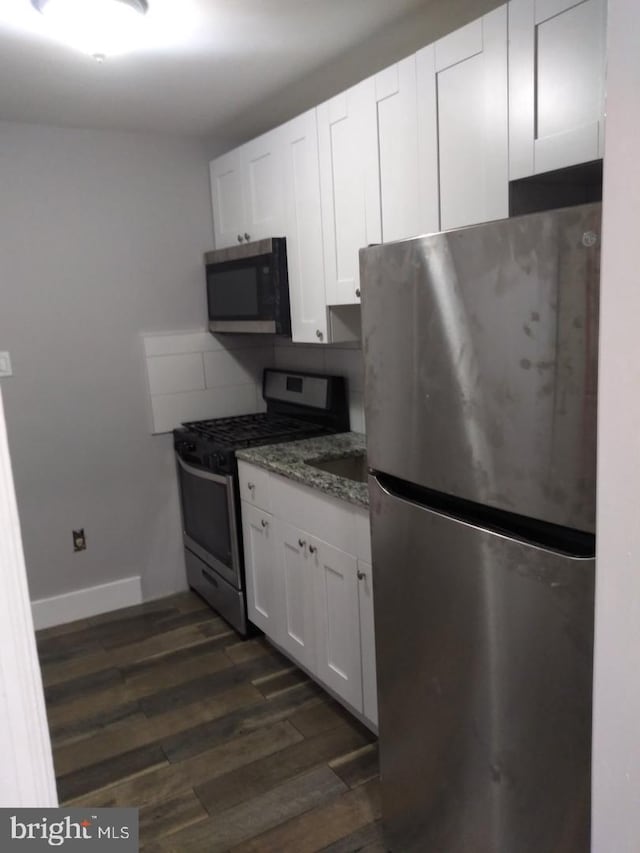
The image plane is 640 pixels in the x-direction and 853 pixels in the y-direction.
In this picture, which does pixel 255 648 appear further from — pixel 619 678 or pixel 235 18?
pixel 235 18

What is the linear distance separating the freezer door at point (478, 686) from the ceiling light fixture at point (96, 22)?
141 cm

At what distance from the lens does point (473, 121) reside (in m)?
1.71

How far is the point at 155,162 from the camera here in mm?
3123

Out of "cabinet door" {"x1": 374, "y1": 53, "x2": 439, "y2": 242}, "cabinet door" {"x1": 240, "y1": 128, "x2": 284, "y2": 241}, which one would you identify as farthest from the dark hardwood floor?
"cabinet door" {"x1": 240, "y1": 128, "x2": 284, "y2": 241}

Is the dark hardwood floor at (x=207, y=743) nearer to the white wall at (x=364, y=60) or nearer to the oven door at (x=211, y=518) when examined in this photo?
the oven door at (x=211, y=518)

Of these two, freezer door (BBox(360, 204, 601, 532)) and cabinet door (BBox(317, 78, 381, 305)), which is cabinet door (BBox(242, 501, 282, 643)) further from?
freezer door (BBox(360, 204, 601, 532))

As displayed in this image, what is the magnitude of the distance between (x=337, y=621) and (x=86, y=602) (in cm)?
157

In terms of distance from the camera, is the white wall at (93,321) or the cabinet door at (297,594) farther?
the white wall at (93,321)

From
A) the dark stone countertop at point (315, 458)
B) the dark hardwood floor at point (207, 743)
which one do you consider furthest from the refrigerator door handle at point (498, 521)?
the dark hardwood floor at point (207, 743)

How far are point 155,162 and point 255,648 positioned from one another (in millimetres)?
2288

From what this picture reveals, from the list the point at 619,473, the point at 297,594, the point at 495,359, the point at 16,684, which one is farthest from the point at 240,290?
the point at 16,684

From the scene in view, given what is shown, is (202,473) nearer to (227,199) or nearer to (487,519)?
(227,199)

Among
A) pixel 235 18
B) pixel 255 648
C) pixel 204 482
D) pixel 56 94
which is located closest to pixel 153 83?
pixel 56 94

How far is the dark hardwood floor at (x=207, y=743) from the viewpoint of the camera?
1.88 metres
